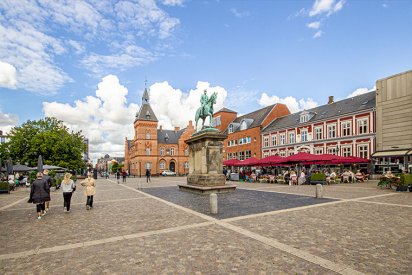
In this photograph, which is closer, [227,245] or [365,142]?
[227,245]

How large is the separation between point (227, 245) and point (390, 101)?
1267 inches

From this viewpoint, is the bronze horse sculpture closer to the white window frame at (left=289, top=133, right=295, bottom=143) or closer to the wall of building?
the wall of building

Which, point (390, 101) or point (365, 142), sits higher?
point (390, 101)

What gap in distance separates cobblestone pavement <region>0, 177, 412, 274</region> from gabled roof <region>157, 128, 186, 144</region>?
203ft

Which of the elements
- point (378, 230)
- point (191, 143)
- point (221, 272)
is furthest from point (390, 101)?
point (221, 272)

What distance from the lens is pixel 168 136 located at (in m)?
73.2

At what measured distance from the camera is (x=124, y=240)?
605cm

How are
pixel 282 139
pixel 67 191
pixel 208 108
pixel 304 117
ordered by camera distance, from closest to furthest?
pixel 67 191 → pixel 208 108 → pixel 304 117 → pixel 282 139

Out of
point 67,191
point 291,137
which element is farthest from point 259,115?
point 67,191

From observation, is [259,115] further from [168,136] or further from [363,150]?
[168,136]

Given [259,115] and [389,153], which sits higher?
[259,115]

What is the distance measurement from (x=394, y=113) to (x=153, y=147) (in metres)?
53.5

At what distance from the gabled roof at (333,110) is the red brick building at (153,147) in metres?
31.6

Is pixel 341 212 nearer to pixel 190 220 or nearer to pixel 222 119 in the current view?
pixel 190 220
